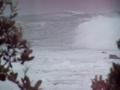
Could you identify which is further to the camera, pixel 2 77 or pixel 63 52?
pixel 63 52

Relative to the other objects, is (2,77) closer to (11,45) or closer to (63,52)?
(11,45)

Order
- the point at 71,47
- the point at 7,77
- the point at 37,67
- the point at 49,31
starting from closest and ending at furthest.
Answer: the point at 7,77
the point at 37,67
the point at 71,47
the point at 49,31

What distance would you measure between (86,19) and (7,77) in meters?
79.1

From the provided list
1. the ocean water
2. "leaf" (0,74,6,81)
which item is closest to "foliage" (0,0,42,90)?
"leaf" (0,74,6,81)

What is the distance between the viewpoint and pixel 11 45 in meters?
4.05

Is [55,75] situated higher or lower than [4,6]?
lower

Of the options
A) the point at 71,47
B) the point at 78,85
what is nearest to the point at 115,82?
the point at 78,85

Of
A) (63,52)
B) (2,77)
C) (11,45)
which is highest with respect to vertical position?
(11,45)

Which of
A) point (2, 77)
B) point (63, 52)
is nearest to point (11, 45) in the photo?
point (2, 77)

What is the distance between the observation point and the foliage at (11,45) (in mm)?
3947

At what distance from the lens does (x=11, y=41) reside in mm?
4012

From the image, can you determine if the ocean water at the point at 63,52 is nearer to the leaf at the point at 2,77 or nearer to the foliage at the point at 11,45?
the foliage at the point at 11,45

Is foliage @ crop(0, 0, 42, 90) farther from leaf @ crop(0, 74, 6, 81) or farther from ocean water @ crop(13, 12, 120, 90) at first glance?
ocean water @ crop(13, 12, 120, 90)

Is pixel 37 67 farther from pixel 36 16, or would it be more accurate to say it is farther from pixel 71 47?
pixel 36 16
